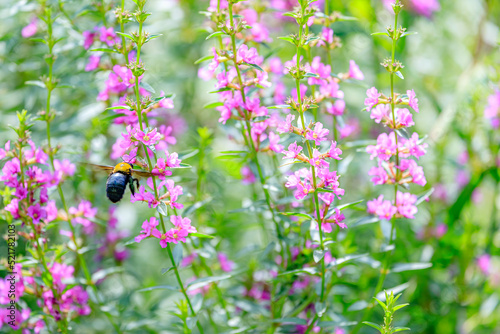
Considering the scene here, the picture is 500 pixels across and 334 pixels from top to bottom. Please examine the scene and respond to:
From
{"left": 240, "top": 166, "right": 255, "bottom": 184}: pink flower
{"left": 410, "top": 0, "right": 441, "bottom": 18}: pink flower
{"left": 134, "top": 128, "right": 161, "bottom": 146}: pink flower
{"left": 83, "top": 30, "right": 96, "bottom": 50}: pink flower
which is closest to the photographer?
{"left": 134, "top": 128, "right": 161, "bottom": 146}: pink flower

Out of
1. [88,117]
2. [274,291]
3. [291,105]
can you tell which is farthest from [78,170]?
[291,105]

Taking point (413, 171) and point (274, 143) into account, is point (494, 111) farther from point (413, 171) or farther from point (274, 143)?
point (274, 143)

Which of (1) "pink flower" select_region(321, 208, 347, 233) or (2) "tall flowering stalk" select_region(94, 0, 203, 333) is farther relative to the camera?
(1) "pink flower" select_region(321, 208, 347, 233)

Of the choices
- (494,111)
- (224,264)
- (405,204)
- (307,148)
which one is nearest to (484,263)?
(494,111)

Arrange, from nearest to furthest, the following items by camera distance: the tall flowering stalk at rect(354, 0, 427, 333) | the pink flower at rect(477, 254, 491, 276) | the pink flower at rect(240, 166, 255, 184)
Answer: the tall flowering stalk at rect(354, 0, 427, 333)
the pink flower at rect(240, 166, 255, 184)
the pink flower at rect(477, 254, 491, 276)

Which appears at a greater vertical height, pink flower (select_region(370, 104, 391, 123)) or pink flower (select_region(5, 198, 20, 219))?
pink flower (select_region(370, 104, 391, 123))

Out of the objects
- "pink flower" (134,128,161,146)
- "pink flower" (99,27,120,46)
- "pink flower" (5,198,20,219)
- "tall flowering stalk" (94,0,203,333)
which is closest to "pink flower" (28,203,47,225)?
"pink flower" (5,198,20,219)

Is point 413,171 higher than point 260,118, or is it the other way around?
point 260,118

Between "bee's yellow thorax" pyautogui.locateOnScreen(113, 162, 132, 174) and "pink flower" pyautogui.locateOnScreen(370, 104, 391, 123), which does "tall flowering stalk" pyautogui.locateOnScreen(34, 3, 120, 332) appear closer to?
"bee's yellow thorax" pyautogui.locateOnScreen(113, 162, 132, 174)

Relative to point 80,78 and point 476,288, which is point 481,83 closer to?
point 476,288

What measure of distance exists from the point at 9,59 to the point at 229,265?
1.42m

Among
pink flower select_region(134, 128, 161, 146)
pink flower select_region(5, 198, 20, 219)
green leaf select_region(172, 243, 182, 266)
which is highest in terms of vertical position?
pink flower select_region(134, 128, 161, 146)

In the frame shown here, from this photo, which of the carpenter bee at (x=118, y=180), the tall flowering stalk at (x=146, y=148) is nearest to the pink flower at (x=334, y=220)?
the tall flowering stalk at (x=146, y=148)

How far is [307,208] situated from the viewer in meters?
1.96
